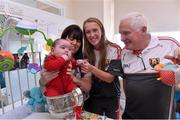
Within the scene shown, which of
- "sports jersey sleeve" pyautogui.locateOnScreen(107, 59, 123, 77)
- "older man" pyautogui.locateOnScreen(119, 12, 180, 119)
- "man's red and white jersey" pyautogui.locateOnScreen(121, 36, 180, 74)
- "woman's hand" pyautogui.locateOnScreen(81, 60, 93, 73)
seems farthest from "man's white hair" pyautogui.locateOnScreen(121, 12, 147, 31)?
"woman's hand" pyautogui.locateOnScreen(81, 60, 93, 73)

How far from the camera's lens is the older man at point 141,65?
3.63 feet

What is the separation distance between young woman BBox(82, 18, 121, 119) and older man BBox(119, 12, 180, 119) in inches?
3.3

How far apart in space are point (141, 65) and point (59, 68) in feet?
1.75

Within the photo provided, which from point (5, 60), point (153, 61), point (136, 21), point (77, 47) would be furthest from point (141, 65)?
point (5, 60)

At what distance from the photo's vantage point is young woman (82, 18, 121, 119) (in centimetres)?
124

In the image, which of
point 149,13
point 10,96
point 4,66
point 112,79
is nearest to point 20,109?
point 10,96

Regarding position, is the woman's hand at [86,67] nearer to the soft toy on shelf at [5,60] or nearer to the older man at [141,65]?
the older man at [141,65]

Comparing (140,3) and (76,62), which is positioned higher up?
(140,3)

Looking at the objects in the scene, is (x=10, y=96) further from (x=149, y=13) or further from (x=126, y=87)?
(x=149, y=13)

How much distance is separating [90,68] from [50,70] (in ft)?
0.89

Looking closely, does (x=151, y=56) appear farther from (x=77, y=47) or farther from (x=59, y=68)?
(x=59, y=68)

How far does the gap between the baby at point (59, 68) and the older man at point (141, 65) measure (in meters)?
0.41

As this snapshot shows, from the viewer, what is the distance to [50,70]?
2.97ft

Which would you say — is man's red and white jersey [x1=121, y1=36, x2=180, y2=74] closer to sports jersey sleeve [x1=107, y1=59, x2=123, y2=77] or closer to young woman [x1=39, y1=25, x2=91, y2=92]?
sports jersey sleeve [x1=107, y1=59, x2=123, y2=77]
